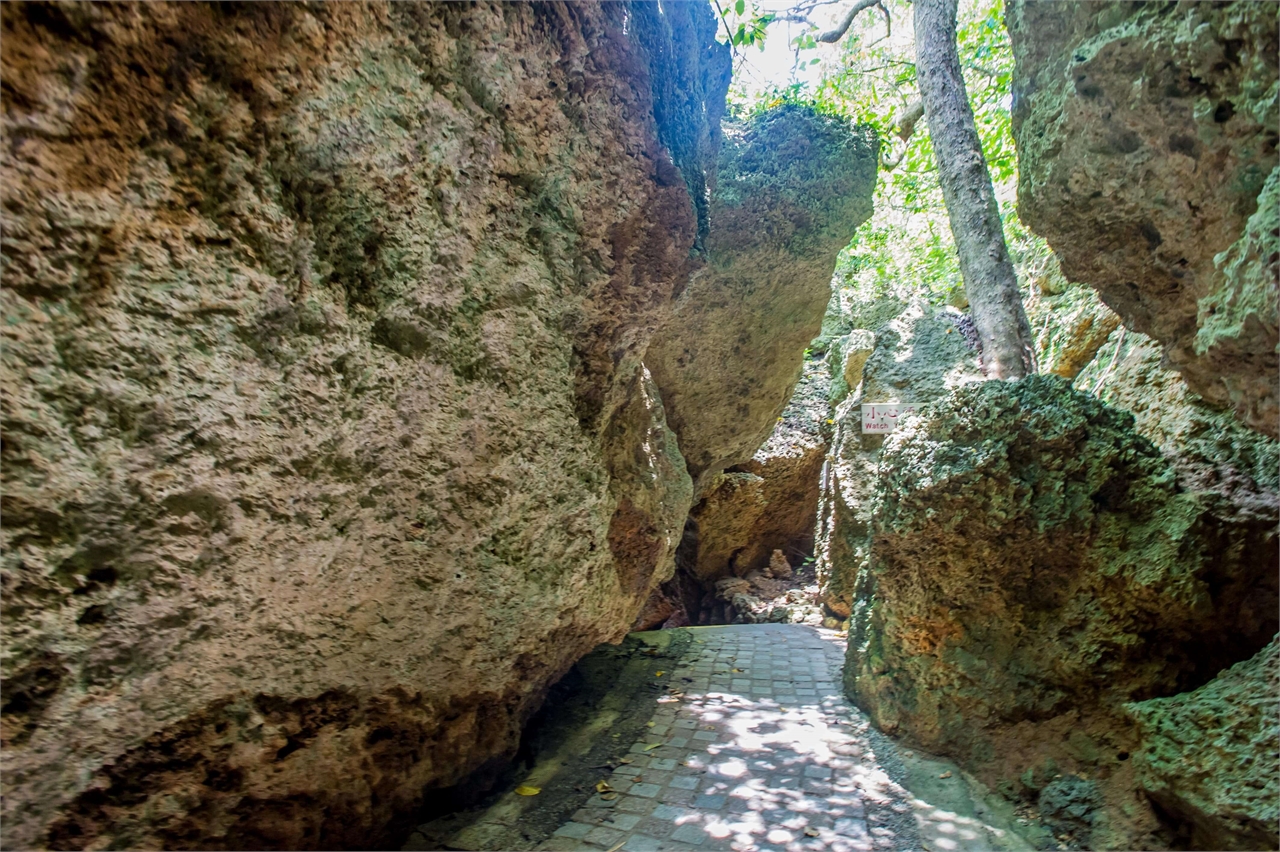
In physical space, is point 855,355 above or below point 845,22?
below

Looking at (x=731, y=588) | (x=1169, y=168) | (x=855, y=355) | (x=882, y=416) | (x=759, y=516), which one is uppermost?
(x=855, y=355)

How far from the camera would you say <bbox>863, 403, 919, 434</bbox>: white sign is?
7.21 m

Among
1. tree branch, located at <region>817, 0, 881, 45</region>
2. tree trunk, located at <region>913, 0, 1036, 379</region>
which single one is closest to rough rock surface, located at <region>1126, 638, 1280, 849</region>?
tree trunk, located at <region>913, 0, 1036, 379</region>

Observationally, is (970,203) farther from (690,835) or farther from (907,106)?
(690,835)

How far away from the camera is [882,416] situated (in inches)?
285

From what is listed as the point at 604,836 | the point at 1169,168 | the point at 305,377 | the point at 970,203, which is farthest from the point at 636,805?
the point at 970,203

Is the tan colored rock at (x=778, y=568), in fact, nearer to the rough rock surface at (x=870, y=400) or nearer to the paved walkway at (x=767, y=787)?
the rough rock surface at (x=870, y=400)

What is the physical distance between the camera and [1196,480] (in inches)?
122

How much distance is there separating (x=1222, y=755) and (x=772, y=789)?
82.4 inches

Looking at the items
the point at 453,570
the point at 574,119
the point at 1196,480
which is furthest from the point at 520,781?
the point at 1196,480

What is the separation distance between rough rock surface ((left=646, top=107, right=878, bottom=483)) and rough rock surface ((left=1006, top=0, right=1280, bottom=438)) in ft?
9.38

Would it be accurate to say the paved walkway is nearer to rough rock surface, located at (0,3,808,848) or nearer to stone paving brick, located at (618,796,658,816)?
stone paving brick, located at (618,796,658,816)

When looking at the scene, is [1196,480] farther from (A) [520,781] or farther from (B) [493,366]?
(A) [520,781]

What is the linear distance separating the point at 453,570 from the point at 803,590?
7461mm
